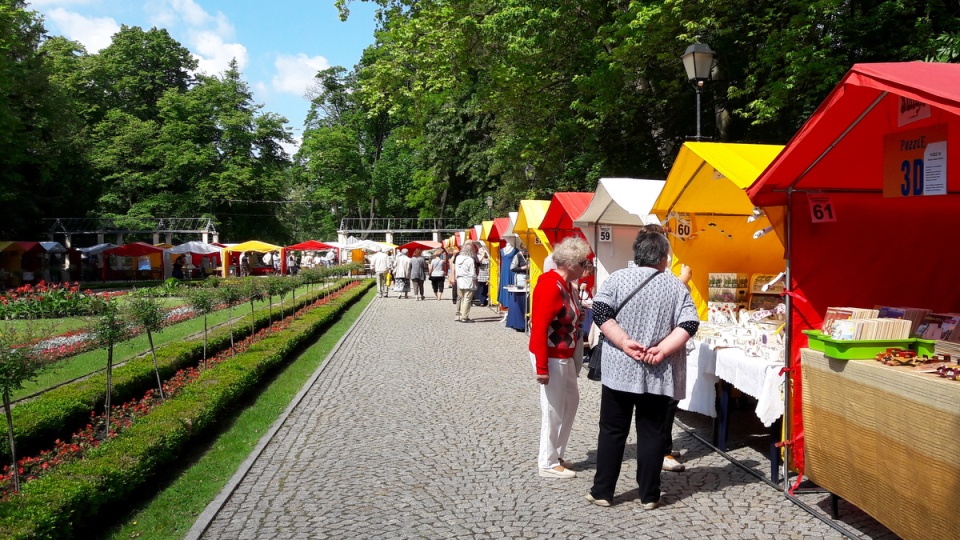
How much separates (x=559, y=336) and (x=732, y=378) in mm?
1669

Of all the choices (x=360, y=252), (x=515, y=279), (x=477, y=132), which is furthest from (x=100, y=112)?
(x=515, y=279)

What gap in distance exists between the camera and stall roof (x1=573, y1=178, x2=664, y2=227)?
9.52 meters

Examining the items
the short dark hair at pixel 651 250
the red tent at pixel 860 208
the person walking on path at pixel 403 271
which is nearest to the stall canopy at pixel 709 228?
the red tent at pixel 860 208

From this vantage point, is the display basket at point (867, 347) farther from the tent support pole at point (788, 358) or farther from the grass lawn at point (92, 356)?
the grass lawn at point (92, 356)

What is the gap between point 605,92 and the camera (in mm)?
17672

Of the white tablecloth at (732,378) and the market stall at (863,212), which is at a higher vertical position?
the market stall at (863,212)

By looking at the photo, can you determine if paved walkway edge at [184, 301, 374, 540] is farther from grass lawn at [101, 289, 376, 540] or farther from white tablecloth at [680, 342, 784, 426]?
white tablecloth at [680, 342, 784, 426]

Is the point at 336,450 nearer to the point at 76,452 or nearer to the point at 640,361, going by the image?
the point at 76,452

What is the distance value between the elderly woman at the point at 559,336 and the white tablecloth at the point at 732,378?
135cm

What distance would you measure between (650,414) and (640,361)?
0.38 metres

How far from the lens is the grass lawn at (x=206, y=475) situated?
4.76m

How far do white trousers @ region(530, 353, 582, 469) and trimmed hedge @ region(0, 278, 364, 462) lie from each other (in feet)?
14.9

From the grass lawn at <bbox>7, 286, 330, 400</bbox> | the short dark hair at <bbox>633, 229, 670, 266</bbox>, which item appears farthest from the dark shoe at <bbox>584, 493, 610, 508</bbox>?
the grass lawn at <bbox>7, 286, 330, 400</bbox>

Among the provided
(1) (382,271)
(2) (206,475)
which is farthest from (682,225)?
(1) (382,271)
